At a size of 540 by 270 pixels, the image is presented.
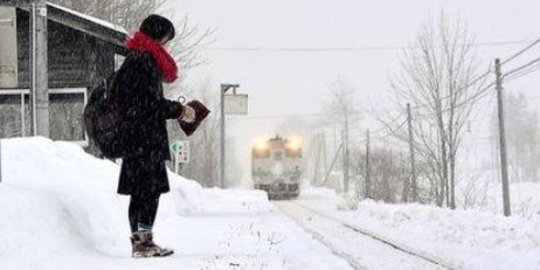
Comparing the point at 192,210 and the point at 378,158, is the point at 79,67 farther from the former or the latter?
the point at 378,158

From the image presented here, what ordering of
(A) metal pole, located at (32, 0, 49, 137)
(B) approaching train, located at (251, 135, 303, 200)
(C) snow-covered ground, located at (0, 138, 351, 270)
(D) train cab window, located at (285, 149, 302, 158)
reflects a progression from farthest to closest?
(D) train cab window, located at (285, 149, 302, 158) → (B) approaching train, located at (251, 135, 303, 200) → (A) metal pole, located at (32, 0, 49, 137) → (C) snow-covered ground, located at (0, 138, 351, 270)

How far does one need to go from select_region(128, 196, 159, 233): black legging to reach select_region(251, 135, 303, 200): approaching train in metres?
30.3

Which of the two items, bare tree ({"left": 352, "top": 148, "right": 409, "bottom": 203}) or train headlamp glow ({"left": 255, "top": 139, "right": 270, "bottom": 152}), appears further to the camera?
train headlamp glow ({"left": 255, "top": 139, "right": 270, "bottom": 152})

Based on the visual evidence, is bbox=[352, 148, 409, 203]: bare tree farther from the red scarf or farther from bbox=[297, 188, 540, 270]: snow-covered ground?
the red scarf

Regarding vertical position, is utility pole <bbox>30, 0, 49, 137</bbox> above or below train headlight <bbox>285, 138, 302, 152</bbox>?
above

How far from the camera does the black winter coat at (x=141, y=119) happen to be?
5.56 metres

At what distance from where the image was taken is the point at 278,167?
120ft

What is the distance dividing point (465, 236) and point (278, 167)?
26.6 m

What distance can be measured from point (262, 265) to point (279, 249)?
211 cm

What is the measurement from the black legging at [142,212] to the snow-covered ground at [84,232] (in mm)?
276

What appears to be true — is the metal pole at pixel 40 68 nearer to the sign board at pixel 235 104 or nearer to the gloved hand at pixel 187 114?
the gloved hand at pixel 187 114

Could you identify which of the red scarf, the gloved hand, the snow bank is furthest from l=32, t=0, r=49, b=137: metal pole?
the gloved hand

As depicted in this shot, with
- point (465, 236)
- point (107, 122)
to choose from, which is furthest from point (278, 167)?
point (107, 122)

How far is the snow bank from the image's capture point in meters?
5.41
